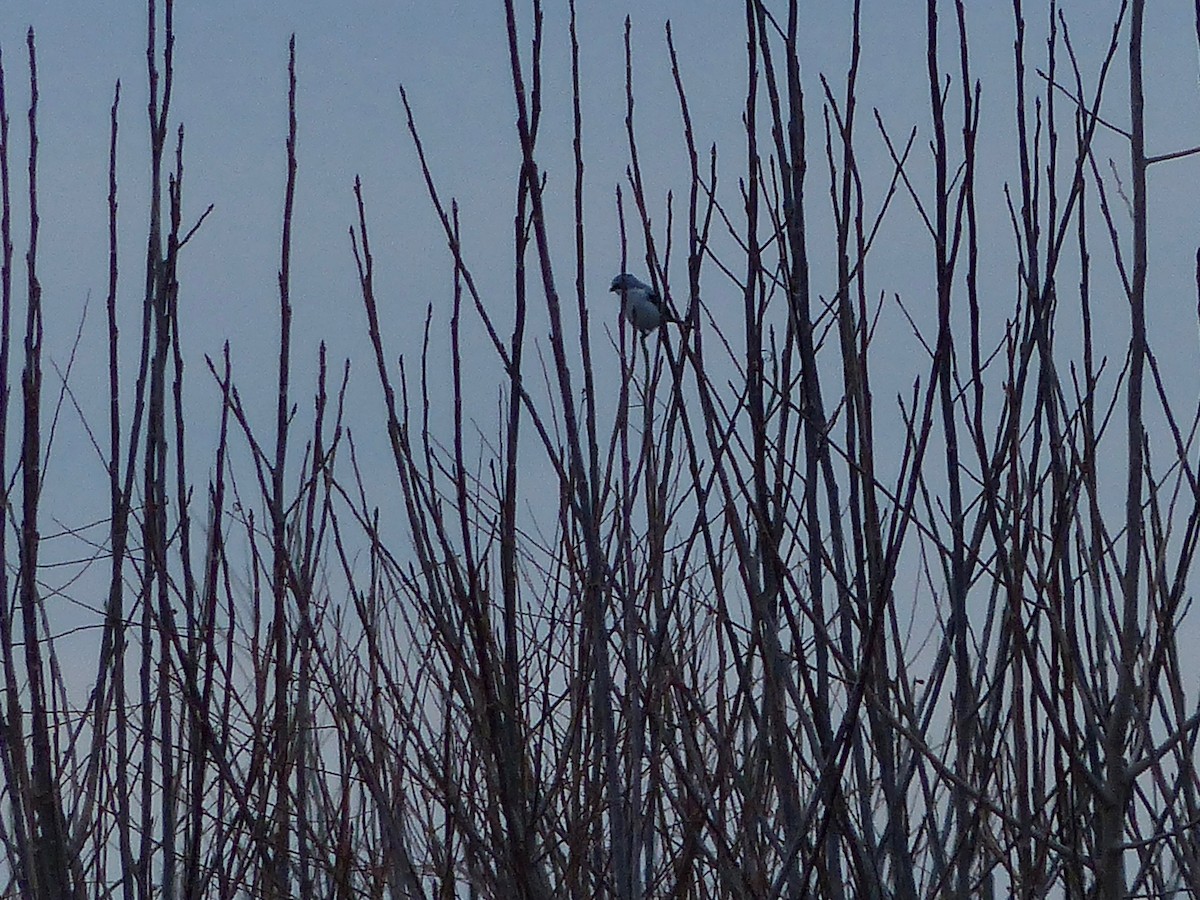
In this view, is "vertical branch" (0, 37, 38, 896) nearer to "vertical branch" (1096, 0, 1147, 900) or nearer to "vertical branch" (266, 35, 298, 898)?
"vertical branch" (266, 35, 298, 898)

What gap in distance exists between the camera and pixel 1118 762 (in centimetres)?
152

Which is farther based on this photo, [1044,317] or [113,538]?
[113,538]

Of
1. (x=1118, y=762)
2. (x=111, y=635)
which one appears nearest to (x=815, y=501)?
(x=1118, y=762)

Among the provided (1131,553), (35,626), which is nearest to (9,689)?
(35,626)

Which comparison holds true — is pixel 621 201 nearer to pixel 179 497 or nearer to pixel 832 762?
pixel 179 497

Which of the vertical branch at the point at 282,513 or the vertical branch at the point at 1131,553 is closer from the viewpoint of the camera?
the vertical branch at the point at 1131,553

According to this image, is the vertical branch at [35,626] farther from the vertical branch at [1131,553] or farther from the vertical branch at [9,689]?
the vertical branch at [1131,553]

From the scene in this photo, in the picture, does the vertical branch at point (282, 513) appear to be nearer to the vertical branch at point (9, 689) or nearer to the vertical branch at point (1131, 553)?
the vertical branch at point (9, 689)

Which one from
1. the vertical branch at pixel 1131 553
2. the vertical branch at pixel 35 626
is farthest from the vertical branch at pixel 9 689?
the vertical branch at pixel 1131 553

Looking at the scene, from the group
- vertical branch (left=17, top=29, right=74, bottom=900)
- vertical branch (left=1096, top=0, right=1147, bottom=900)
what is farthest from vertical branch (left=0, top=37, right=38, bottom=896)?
vertical branch (left=1096, top=0, right=1147, bottom=900)

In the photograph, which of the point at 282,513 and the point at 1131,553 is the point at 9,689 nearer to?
the point at 282,513

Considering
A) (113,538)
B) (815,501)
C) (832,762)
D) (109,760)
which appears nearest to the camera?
(832,762)

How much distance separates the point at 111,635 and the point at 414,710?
651 mm

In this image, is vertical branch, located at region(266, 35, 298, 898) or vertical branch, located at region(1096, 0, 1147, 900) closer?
vertical branch, located at region(1096, 0, 1147, 900)
